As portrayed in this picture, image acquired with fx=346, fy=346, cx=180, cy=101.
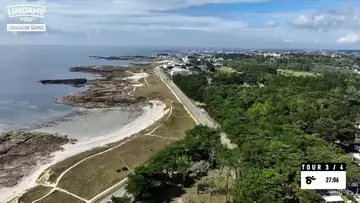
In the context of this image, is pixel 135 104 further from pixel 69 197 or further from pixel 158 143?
pixel 69 197

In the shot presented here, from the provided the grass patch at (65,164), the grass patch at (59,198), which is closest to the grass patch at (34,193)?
the grass patch at (59,198)

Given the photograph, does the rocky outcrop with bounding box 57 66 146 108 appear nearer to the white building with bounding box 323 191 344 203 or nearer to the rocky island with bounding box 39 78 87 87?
the rocky island with bounding box 39 78 87 87

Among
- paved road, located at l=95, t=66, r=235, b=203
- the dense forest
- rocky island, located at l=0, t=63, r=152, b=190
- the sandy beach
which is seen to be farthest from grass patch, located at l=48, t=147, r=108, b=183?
the dense forest

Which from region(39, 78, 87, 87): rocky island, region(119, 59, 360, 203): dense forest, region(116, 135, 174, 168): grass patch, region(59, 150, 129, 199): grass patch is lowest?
region(59, 150, 129, 199): grass patch

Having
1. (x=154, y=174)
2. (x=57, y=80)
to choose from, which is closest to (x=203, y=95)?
(x=154, y=174)

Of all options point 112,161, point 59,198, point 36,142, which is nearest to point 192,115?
point 112,161

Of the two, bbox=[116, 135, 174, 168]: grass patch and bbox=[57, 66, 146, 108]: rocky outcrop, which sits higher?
bbox=[57, 66, 146, 108]: rocky outcrop
